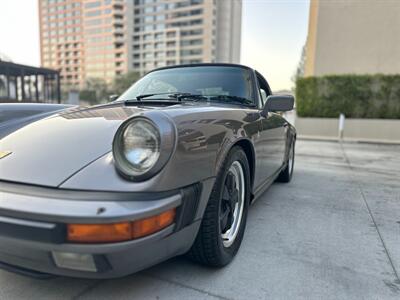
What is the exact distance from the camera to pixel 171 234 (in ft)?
4.46

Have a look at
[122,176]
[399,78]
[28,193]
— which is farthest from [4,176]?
[399,78]

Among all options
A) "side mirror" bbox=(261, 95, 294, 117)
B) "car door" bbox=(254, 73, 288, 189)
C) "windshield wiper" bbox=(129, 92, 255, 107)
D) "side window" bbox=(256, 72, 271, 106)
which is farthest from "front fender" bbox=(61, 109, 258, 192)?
"side window" bbox=(256, 72, 271, 106)

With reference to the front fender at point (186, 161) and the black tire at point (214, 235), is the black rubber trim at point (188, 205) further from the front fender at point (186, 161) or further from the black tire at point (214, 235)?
the black tire at point (214, 235)

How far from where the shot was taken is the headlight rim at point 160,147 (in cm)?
126


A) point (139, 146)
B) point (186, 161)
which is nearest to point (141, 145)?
point (139, 146)

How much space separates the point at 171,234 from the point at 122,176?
0.35 metres

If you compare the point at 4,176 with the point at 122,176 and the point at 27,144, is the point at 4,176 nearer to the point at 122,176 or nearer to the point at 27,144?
the point at 27,144

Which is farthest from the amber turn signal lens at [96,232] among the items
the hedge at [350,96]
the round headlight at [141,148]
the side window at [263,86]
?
the hedge at [350,96]

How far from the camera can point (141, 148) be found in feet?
4.33

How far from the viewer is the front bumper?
3.80ft

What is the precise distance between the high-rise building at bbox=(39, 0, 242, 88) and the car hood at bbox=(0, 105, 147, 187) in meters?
68.9

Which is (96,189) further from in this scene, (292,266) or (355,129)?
(355,129)

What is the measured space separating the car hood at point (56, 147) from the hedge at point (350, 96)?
1122cm

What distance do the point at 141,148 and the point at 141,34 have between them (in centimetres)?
8040
